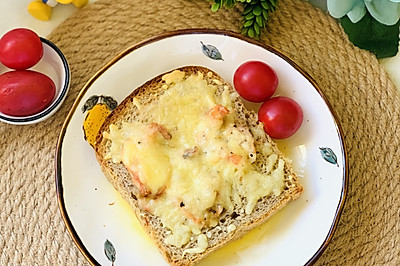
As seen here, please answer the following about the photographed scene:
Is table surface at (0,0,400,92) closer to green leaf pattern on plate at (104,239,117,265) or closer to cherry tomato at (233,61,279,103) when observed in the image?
cherry tomato at (233,61,279,103)

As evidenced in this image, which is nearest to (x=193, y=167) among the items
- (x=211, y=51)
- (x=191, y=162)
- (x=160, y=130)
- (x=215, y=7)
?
(x=191, y=162)

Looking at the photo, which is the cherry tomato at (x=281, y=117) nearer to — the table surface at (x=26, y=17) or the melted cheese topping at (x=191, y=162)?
the melted cheese topping at (x=191, y=162)

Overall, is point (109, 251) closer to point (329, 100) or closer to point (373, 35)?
point (329, 100)

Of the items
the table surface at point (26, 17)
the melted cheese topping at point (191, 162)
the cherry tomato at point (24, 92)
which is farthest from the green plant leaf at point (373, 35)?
the cherry tomato at point (24, 92)

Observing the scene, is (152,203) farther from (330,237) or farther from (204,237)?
(330,237)

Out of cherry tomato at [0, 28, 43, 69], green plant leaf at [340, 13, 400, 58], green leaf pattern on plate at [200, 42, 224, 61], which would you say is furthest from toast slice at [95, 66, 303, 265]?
green plant leaf at [340, 13, 400, 58]

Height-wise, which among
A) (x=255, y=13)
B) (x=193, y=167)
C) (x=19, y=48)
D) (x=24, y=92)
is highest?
(x=255, y=13)

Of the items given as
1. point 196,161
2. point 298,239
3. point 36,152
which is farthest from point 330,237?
point 36,152
